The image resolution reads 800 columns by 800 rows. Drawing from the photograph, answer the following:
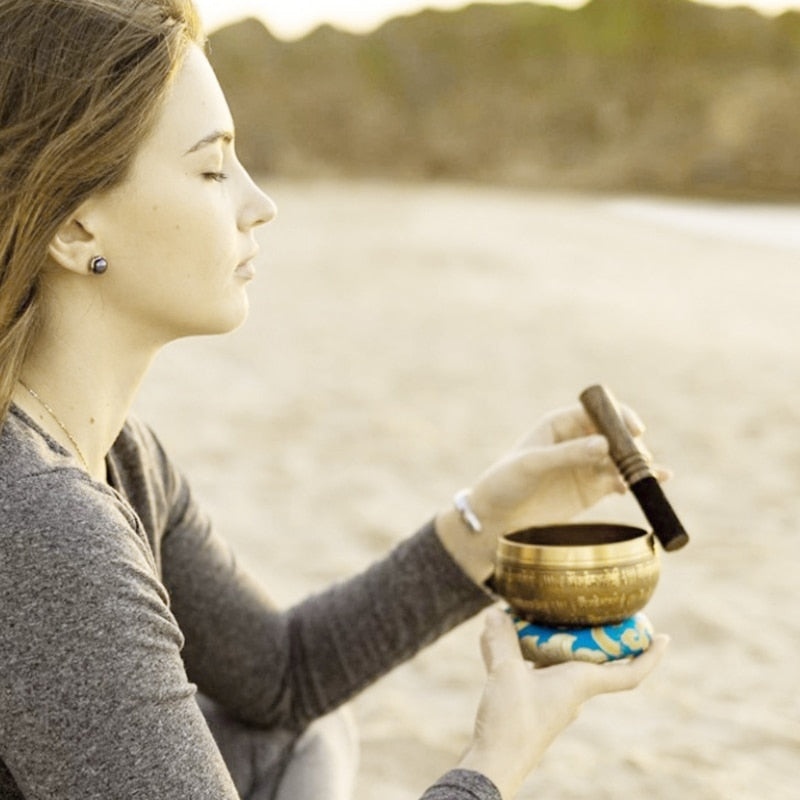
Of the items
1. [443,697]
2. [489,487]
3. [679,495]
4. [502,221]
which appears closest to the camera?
[489,487]

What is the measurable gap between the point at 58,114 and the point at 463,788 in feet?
2.57

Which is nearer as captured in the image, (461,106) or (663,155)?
(663,155)

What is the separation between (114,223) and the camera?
133 centimetres

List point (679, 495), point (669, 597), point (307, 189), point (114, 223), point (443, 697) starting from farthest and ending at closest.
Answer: point (307, 189)
point (679, 495)
point (669, 597)
point (443, 697)
point (114, 223)

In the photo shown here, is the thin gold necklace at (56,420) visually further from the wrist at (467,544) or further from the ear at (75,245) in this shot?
the wrist at (467,544)

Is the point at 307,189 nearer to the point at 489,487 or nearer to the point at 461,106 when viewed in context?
the point at 461,106

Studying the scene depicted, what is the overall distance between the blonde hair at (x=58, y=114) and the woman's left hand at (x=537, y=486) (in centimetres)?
70

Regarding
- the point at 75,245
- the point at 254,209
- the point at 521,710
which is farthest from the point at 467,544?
the point at 75,245

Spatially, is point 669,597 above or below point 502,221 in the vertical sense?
above

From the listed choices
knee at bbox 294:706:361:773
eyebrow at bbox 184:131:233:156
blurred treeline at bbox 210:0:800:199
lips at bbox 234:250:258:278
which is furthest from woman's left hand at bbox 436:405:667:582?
blurred treeline at bbox 210:0:800:199

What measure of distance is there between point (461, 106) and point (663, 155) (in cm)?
1068

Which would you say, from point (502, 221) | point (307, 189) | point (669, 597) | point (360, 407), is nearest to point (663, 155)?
point (307, 189)

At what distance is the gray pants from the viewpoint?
1828 millimetres

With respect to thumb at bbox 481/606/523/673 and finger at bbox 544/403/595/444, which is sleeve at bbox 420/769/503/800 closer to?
thumb at bbox 481/606/523/673
